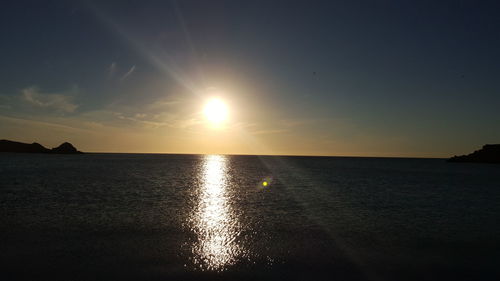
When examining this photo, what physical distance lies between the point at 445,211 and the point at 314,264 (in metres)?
27.4

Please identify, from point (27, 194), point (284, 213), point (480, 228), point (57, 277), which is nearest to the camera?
point (57, 277)

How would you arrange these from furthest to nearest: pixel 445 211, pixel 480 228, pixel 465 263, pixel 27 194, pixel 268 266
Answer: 1. pixel 27 194
2. pixel 445 211
3. pixel 480 228
4. pixel 465 263
5. pixel 268 266

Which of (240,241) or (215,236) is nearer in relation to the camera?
(240,241)

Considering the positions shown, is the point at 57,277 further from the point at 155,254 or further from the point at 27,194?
the point at 27,194

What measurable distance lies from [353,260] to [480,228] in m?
17.7

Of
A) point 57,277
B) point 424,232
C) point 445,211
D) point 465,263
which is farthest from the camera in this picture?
point 445,211

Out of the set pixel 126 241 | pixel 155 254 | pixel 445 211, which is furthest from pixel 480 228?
pixel 126 241

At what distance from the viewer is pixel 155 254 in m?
16.5

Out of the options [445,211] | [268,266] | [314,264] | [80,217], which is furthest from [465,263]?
[80,217]

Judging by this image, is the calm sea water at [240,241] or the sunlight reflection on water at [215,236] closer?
the calm sea water at [240,241]

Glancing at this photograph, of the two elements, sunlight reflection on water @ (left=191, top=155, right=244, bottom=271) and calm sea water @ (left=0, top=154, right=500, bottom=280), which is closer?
calm sea water @ (left=0, top=154, right=500, bottom=280)

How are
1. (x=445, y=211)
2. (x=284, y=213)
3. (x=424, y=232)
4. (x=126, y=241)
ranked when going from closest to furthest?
1. (x=126, y=241)
2. (x=424, y=232)
3. (x=284, y=213)
4. (x=445, y=211)

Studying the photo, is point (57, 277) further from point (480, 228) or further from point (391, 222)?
point (480, 228)

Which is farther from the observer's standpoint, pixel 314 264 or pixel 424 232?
pixel 424 232
